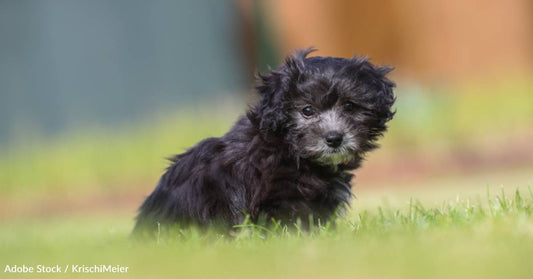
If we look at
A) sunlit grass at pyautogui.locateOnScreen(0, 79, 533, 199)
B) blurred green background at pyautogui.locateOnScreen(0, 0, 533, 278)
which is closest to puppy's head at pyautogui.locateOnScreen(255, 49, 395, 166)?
blurred green background at pyautogui.locateOnScreen(0, 0, 533, 278)

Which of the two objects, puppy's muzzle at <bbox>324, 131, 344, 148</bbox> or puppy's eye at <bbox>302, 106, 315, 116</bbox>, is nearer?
puppy's muzzle at <bbox>324, 131, 344, 148</bbox>

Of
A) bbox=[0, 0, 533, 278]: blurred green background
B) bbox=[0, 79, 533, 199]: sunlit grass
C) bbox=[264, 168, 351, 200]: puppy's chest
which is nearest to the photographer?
bbox=[264, 168, 351, 200]: puppy's chest

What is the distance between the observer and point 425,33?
41.1 feet

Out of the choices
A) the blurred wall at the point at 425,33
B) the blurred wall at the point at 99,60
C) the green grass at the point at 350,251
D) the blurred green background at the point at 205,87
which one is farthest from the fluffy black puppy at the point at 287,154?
the blurred wall at the point at 99,60

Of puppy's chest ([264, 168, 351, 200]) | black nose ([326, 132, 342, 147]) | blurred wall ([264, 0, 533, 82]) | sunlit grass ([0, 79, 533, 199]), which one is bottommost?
puppy's chest ([264, 168, 351, 200])

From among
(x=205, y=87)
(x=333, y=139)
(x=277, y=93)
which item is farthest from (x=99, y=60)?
(x=333, y=139)

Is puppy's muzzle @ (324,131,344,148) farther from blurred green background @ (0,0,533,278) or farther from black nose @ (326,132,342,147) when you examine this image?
blurred green background @ (0,0,533,278)

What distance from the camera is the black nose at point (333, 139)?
4848mm

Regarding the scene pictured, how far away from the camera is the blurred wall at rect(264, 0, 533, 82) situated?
12.2m

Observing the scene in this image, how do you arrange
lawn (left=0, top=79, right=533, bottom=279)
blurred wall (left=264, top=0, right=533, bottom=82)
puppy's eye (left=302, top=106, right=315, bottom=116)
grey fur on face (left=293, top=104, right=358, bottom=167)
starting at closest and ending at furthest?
lawn (left=0, top=79, right=533, bottom=279), grey fur on face (left=293, top=104, right=358, bottom=167), puppy's eye (left=302, top=106, right=315, bottom=116), blurred wall (left=264, top=0, right=533, bottom=82)

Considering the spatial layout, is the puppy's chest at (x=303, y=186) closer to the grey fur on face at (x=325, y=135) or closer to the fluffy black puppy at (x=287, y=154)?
the fluffy black puppy at (x=287, y=154)

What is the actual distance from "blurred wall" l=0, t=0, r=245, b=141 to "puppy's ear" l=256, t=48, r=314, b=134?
8494mm


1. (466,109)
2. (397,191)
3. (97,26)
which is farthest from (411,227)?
(97,26)

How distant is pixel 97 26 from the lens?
13773mm
